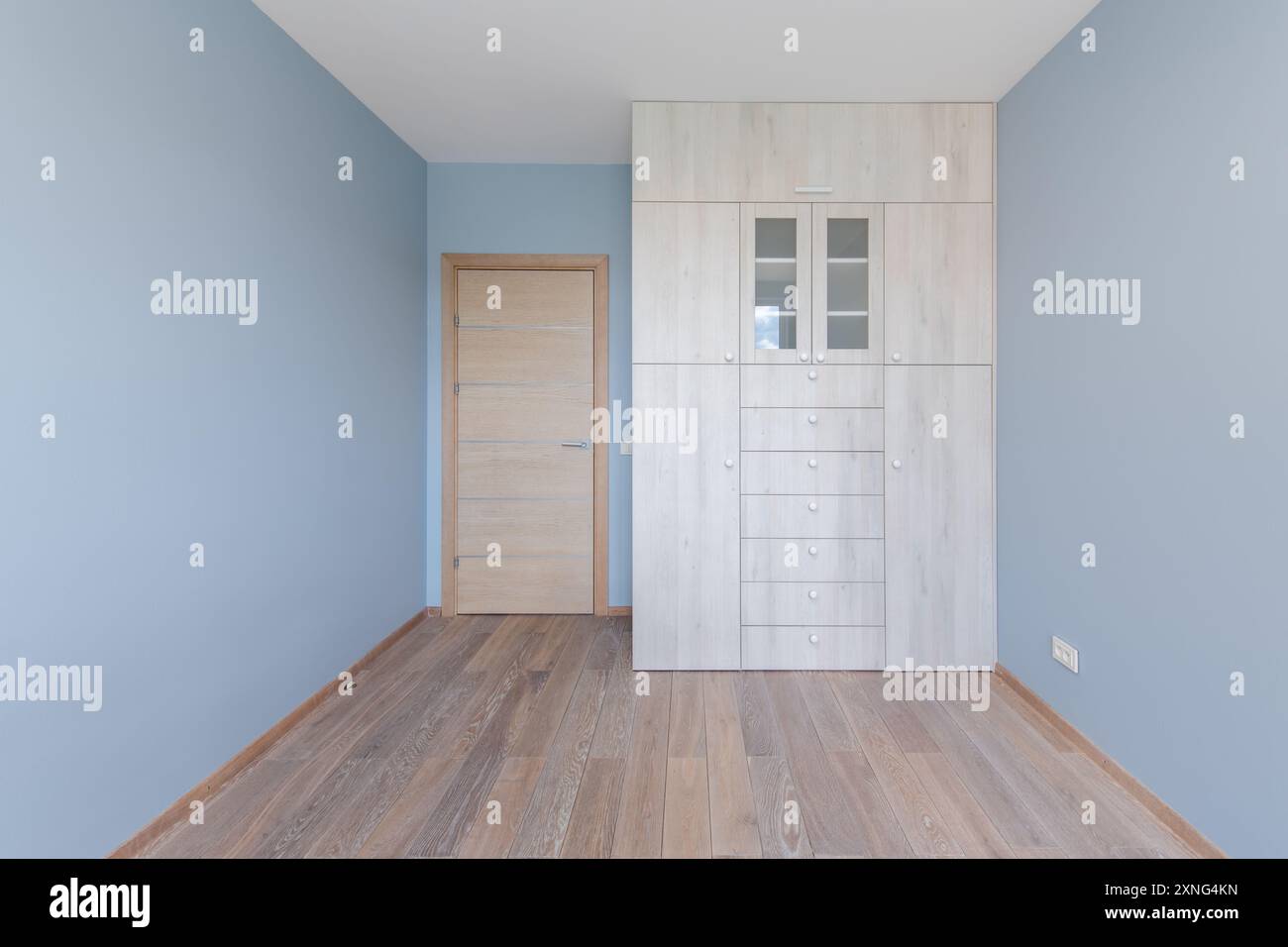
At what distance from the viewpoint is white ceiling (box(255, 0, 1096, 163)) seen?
2.31 m

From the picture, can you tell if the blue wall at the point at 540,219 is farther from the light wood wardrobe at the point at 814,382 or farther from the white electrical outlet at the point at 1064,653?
the white electrical outlet at the point at 1064,653

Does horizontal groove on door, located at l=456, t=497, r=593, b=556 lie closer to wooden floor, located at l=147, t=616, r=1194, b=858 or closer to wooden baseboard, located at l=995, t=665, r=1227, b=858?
wooden floor, located at l=147, t=616, r=1194, b=858

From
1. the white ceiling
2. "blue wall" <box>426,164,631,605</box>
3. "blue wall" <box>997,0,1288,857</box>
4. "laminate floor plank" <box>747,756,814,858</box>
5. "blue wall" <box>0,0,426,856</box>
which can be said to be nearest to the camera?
"blue wall" <box>0,0,426,856</box>

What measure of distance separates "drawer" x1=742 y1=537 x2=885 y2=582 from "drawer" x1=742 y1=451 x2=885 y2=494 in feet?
0.80

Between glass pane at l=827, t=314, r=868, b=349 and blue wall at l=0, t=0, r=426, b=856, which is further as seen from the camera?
glass pane at l=827, t=314, r=868, b=349

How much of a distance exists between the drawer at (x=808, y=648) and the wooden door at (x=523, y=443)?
123cm

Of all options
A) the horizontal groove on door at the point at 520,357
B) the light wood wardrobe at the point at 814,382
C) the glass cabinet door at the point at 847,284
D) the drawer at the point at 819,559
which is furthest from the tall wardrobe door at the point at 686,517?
the horizontal groove on door at the point at 520,357

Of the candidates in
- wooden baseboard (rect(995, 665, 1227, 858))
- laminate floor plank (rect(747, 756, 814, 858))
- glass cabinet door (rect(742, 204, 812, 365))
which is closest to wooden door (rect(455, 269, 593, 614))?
glass cabinet door (rect(742, 204, 812, 365))

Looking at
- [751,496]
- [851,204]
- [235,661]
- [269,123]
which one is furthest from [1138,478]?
[269,123]

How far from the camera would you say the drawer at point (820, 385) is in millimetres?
3000

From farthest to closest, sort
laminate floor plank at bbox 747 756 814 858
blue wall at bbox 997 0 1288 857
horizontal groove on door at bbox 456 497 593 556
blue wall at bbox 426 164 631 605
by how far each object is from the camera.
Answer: horizontal groove on door at bbox 456 497 593 556 → blue wall at bbox 426 164 631 605 → laminate floor plank at bbox 747 756 814 858 → blue wall at bbox 997 0 1288 857

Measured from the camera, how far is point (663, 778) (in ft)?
6.98

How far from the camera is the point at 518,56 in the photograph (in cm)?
262

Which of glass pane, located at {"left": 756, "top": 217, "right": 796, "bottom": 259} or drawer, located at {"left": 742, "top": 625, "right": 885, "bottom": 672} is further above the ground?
glass pane, located at {"left": 756, "top": 217, "right": 796, "bottom": 259}
